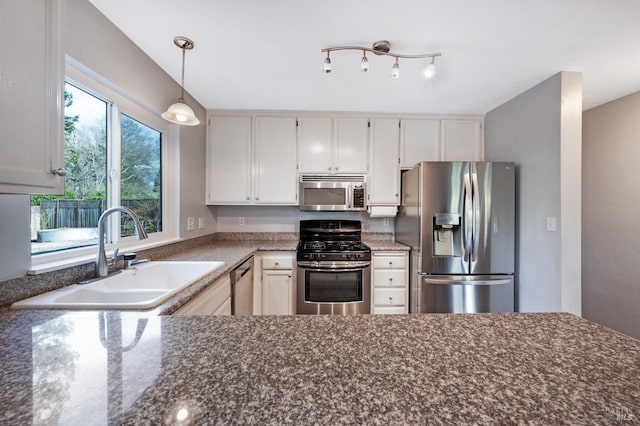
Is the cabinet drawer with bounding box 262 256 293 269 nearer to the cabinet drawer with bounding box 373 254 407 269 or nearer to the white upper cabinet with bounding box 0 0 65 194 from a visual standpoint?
the cabinet drawer with bounding box 373 254 407 269

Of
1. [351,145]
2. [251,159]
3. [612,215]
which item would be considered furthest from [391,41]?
[612,215]

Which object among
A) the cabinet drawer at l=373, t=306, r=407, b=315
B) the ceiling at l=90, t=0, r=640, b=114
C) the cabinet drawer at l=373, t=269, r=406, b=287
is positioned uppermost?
the ceiling at l=90, t=0, r=640, b=114

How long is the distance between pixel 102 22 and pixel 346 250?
2388 millimetres

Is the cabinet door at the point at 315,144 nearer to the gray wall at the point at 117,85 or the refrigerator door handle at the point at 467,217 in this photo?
the gray wall at the point at 117,85

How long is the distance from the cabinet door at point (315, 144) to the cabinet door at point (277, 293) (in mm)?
1167

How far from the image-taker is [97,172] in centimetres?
155

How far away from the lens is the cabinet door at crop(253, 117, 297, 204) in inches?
109

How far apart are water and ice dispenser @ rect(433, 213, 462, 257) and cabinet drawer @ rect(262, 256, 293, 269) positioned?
139 centimetres

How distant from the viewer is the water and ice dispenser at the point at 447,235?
2219 millimetres

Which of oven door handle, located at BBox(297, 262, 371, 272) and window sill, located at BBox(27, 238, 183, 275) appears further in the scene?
oven door handle, located at BBox(297, 262, 371, 272)

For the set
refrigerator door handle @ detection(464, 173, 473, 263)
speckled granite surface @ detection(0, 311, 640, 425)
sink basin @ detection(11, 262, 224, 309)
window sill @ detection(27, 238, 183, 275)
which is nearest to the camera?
speckled granite surface @ detection(0, 311, 640, 425)

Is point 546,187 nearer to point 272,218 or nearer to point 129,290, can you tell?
point 272,218

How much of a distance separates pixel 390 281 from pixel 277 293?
3.74 feet

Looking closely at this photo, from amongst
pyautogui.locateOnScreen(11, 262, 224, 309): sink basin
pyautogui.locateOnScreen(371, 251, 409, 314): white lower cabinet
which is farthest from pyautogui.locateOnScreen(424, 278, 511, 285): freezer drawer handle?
pyautogui.locateOnScreen(11, 262, 224, 309): sink basin
